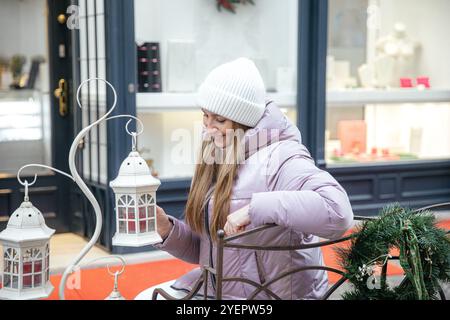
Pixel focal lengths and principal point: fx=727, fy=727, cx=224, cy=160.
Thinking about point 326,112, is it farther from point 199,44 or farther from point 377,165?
point 199,44

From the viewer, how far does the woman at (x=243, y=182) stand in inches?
80.3

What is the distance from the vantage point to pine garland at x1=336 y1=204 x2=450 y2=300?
1727 mm

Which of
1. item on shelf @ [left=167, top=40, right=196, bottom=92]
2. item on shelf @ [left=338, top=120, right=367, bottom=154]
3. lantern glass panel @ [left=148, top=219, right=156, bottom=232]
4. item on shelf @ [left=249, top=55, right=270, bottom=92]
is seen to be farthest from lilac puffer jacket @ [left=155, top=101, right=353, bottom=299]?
item on shelf @ [left=338, top=120, right=367, bottom=154]

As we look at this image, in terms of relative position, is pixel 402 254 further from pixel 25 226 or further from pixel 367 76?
pixel 367 76

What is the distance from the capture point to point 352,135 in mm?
6480

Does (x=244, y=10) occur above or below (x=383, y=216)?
above

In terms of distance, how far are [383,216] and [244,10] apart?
13.8 feet

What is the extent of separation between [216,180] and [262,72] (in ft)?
12.6

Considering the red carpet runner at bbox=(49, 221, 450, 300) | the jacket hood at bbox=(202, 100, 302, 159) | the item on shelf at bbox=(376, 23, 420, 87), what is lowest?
the red carpet runner at bbox=(49, 221, 450, 300)

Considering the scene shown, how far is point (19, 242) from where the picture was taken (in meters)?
1.58

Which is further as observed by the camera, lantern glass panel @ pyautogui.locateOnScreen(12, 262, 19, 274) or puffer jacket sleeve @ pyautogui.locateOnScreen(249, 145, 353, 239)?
puffer jacket sleeve @ pyautogui.locateOnScreen(249, 145, 353, 239)

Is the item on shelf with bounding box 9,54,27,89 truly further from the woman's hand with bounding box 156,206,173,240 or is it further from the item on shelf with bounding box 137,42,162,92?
the woman's hand with bounding box 156,206,173,240

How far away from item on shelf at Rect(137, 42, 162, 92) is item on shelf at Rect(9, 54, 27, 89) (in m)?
0.98

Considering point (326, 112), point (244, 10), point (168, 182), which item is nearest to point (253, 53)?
point (244, 10)
